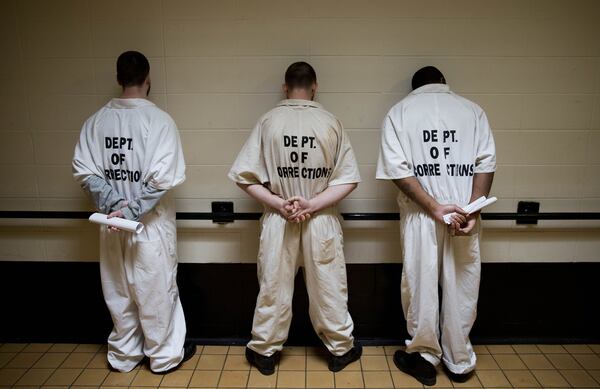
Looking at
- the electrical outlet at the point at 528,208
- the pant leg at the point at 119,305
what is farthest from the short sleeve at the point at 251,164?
the electrical outlet at the point at 528,208

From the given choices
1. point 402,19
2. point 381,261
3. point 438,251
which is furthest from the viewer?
point 381,261

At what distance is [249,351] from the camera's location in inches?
101

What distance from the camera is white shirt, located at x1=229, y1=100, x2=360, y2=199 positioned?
227 centimetres

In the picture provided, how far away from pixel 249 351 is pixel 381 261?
38.8 inches

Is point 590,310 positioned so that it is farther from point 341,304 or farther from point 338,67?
point 338,67

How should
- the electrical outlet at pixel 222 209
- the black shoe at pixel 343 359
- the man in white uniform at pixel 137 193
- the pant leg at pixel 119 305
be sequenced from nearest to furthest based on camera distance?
the man in white uniform at pixel 137 193 < the pant leg at pixel 119 305 < the black shoe at pixel 343 359 < the electrical outlet at pixel 222 209

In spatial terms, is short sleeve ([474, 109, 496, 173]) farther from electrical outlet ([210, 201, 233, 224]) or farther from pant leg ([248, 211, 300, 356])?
electrical outlet ([210, 201, 233, 224])

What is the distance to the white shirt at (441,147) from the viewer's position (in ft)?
7.48

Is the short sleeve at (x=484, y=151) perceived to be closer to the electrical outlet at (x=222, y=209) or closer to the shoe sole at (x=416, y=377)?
the shoe sole at (x=416, y=377)

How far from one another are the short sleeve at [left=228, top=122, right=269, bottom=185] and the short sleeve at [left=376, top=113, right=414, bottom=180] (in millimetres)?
660

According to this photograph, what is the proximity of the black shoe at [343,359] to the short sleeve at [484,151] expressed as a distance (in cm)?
128

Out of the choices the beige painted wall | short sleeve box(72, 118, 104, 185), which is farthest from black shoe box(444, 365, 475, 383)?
short sleeve box(72, 118, 104, 185)

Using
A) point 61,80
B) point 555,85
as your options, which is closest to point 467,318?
point 555,85

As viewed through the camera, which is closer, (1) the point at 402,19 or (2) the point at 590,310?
(1) the point at 402,19
